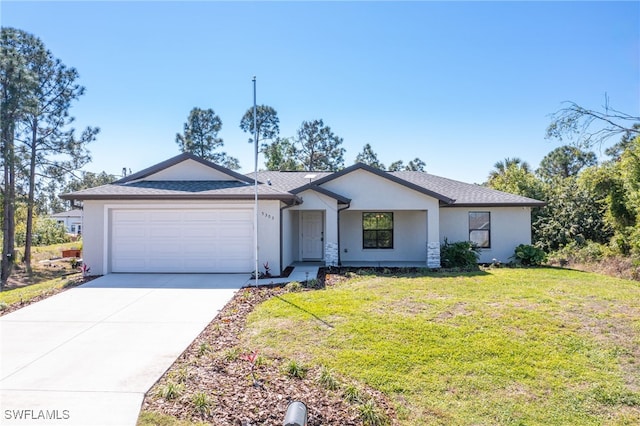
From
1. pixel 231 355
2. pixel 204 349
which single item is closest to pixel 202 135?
pixel 204 349

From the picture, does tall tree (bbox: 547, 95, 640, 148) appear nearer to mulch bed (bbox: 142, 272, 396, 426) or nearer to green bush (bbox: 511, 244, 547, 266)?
mulch bed (bbox: 142, 272, 396, 426)

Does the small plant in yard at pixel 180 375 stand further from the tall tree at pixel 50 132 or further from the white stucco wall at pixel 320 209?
the tall tree at pixel 50 132

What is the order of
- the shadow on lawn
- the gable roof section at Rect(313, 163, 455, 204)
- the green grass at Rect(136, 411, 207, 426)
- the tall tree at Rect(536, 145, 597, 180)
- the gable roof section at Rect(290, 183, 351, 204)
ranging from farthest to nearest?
the tall tree at Rect(536, 145, 597, 180)
the gable roof section at Rect(313, 163, 455, 204)
the gable roof section at Rect(290, 183, 351, 204)
the shadow on lawn
the green grass at Rect(136, 411, 207, 426)

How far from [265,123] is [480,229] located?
28.9 m

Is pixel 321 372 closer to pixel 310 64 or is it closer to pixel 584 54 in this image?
pixel 584 54

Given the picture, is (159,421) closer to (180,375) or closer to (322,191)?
(180,375)

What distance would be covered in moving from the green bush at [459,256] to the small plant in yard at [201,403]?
1247 cm

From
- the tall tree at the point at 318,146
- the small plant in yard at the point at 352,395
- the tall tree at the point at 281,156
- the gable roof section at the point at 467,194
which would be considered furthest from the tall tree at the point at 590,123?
the tall tree at the point at 318,146

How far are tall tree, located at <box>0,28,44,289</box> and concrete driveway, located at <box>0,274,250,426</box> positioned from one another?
1620 cm

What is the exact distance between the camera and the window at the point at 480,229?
54.0ft

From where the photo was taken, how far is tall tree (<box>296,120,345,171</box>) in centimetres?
4256

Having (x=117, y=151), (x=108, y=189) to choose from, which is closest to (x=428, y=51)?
(x=108, y=189)

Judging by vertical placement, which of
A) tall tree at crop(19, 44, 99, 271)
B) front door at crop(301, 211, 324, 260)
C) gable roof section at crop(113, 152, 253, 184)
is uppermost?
tall tree at crop(19, 44, 99, 271)

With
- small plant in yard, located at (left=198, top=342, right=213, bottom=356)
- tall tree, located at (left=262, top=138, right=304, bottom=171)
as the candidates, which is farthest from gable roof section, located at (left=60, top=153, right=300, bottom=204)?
tall tree, located at (left=262, top=138, right=304, bottom=171)
